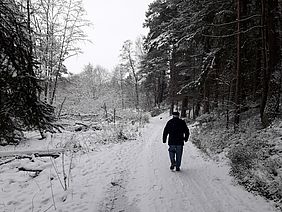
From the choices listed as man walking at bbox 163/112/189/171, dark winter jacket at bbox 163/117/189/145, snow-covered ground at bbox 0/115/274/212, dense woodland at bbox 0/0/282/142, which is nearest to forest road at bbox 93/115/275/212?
snow-covered ground at bbox 0/115/274/212

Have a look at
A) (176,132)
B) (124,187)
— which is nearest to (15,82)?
(124,187)

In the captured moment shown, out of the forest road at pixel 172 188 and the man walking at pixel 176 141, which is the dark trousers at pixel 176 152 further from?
the forest road at pixel 172 188

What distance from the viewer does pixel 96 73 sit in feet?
263

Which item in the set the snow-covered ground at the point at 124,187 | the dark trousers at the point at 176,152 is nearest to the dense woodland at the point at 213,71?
the snow-covered ground at the point at 124,187

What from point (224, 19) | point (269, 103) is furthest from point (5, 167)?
A: point (224, 19)

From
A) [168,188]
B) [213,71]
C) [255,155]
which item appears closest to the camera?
[168,188]

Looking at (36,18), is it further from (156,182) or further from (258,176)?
(258,176)

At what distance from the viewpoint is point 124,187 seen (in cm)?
618

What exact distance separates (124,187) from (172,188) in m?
1.28

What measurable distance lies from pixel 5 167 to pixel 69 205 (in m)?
→ 4.79

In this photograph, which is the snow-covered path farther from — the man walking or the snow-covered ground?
the man walking

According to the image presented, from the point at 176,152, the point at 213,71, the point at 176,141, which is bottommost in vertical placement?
the point at 176,152

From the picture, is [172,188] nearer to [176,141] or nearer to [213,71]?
[176,141]

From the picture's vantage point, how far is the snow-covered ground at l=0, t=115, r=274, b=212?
5055 millimetres
